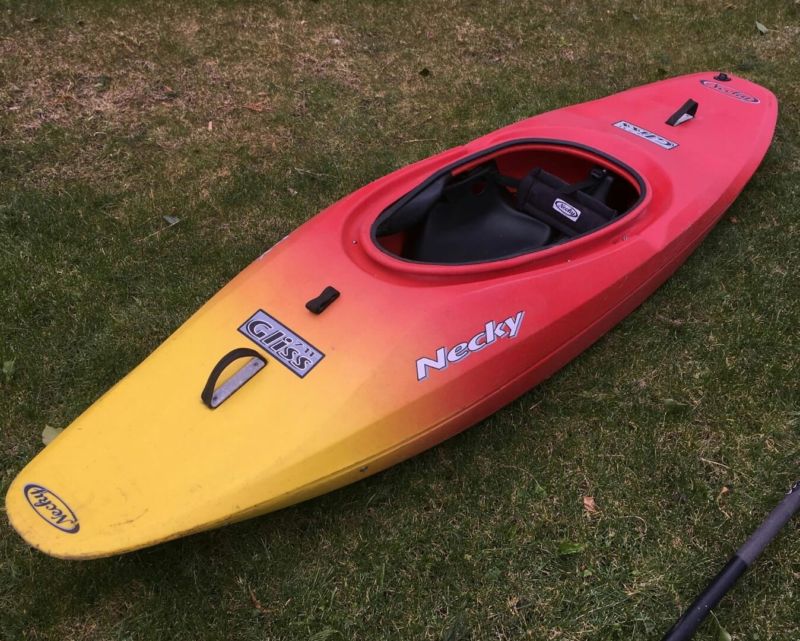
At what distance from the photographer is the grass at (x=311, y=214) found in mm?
2219

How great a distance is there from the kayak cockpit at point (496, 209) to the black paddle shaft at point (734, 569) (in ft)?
3.93

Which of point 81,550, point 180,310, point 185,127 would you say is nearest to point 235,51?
point 185,127

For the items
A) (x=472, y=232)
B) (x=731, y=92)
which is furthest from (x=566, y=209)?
(x=731, y=92)

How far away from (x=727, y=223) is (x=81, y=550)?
10.7 ft

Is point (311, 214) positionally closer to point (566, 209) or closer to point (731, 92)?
point (566, 209)

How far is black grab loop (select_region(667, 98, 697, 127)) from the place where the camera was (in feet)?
10.9

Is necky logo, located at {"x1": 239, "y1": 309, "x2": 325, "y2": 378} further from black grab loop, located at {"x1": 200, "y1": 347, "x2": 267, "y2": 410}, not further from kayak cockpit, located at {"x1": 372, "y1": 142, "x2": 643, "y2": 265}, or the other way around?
kayak cockpit, located at {"x1": 372, "y1": 142, "x2": 643, "y2": 265}

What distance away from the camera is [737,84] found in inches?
150

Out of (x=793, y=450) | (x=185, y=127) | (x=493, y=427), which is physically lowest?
(x=793, y=450)

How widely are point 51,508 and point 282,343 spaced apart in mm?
876

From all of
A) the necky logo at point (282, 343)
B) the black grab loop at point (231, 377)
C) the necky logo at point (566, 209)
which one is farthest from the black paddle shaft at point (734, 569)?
the black grab loop at point (231, 377)

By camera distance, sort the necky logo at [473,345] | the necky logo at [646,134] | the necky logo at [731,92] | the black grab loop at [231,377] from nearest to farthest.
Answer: the black grab loop at [231,377], the necky logo at [473,345], the necky logo at [646,134], the necky logo at [731,92]

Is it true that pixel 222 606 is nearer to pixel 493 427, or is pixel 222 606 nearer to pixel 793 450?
pixel 493 427

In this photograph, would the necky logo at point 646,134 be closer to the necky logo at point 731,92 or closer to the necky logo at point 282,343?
the necky logo at point 731,92
